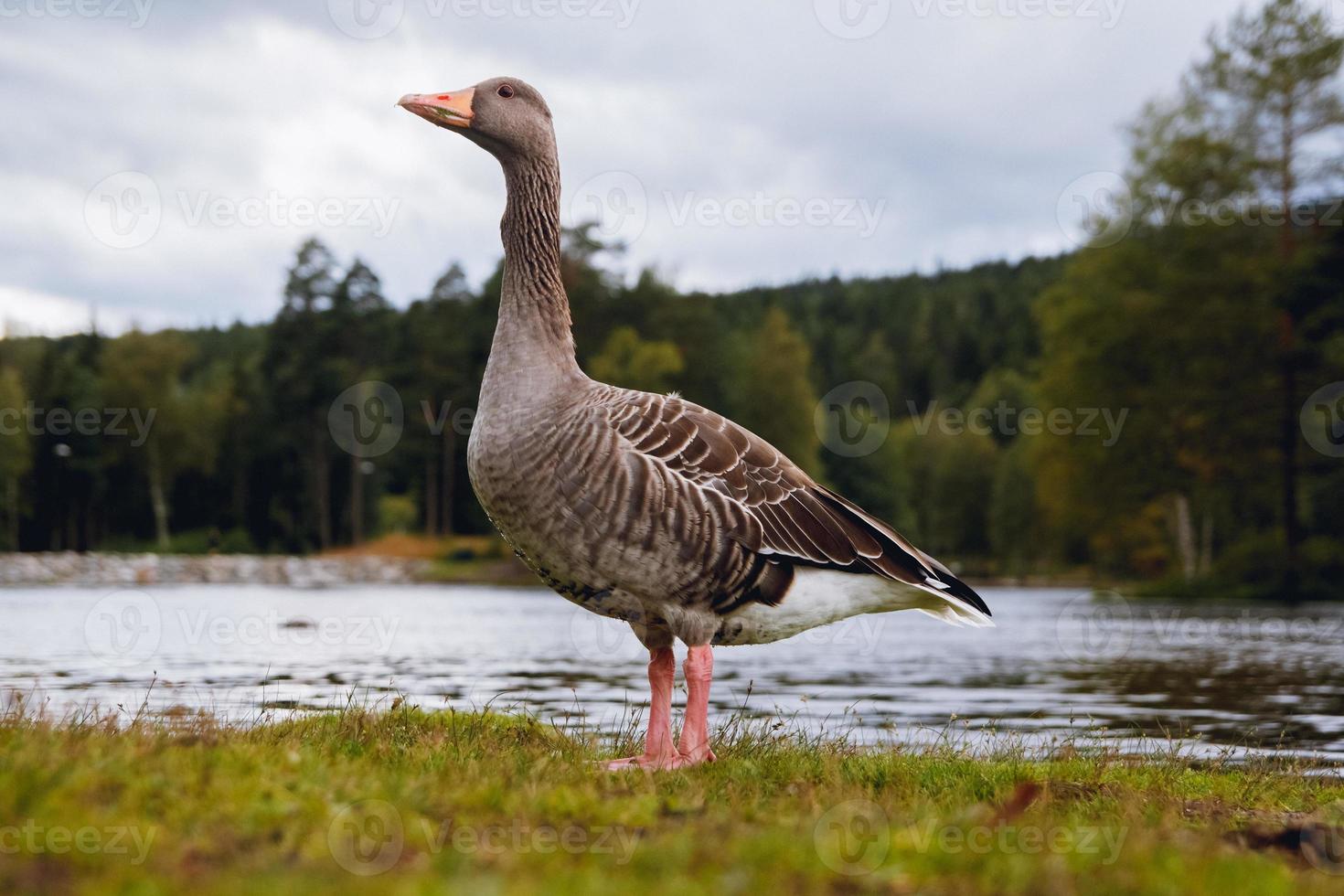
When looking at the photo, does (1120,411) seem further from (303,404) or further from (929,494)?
(929,494)

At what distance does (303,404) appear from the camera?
311 feet

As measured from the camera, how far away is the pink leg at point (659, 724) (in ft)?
25.5

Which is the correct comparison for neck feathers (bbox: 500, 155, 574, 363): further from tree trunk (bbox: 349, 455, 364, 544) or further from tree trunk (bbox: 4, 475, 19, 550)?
tree trunk (bbox: 4, 475, 19, 550)

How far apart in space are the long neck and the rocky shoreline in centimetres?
5678

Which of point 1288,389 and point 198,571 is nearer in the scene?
point 1288,389

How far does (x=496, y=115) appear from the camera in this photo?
886 centimetres

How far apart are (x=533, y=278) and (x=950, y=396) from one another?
522ft

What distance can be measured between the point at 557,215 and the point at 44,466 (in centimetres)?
10541

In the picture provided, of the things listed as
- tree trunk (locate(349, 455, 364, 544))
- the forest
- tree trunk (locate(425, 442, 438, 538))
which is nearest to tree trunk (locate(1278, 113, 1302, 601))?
the forest

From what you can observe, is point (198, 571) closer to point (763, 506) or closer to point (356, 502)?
point (356, 502)

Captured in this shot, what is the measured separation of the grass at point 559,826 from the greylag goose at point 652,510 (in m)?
1.07

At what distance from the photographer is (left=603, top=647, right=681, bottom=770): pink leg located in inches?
305

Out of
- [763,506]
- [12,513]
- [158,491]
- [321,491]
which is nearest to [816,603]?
[763,506]

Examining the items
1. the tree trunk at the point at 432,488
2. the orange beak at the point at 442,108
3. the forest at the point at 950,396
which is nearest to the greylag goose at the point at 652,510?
the orange beak at the point at 442,108
